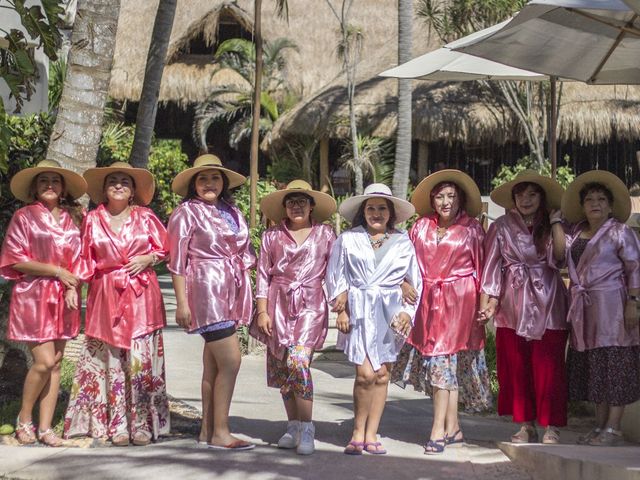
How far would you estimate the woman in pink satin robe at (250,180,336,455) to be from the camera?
20.3ft

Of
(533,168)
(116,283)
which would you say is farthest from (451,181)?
(533,168)

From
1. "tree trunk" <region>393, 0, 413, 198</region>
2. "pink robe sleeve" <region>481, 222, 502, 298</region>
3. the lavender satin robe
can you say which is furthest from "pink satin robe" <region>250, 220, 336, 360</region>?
"tree trunk" <region>393, 0, 413, 198</region>

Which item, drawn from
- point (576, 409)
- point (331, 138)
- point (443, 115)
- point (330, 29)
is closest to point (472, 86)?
point (443, 115)

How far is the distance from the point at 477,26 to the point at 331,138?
4289 mm

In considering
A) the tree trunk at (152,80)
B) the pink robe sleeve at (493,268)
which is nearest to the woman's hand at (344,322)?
the pink robe sleeve at (493,268)

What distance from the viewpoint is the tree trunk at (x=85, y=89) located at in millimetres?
7383

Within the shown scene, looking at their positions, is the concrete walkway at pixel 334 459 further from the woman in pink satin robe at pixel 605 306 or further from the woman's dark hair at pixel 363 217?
the woman's dark hair at pixel 363 217

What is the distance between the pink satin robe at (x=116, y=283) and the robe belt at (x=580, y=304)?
2.66 meters

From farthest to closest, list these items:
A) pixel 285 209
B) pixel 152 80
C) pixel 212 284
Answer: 1. pixel 152 80
2. pixel 285 209
3. pixel 212 284

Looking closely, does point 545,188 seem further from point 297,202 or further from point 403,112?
point 403,112

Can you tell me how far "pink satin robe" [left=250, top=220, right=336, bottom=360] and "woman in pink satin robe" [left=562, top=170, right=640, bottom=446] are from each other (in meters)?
1.59

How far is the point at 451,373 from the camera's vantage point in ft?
20.9

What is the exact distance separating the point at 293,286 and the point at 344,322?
1.32ft

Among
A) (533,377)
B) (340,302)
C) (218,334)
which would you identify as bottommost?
(533,377)
